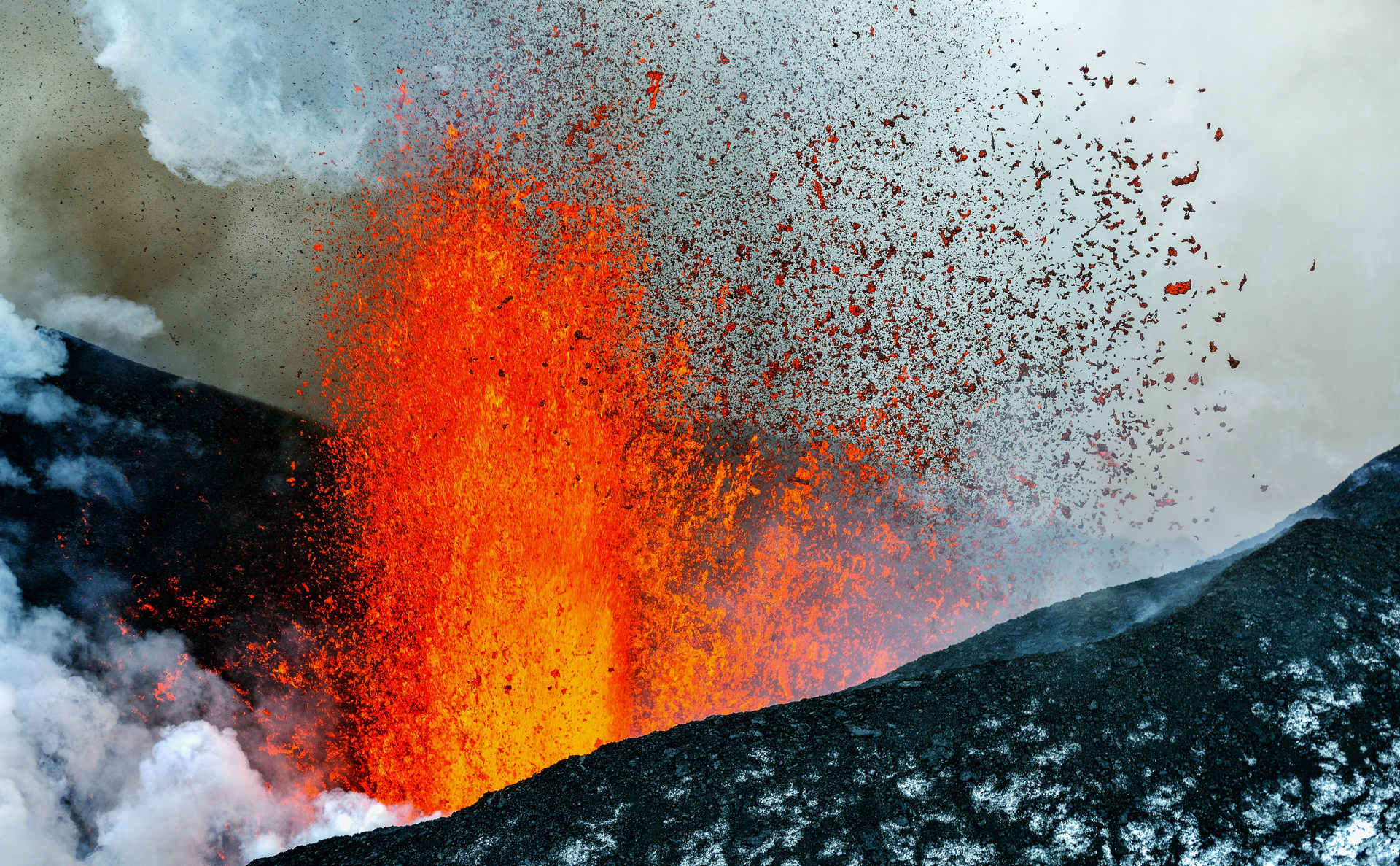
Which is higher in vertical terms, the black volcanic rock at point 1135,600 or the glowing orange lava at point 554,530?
the glowing orange lava at point 554,530

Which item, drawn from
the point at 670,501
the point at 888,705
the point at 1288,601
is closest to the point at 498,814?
the point at 888,705

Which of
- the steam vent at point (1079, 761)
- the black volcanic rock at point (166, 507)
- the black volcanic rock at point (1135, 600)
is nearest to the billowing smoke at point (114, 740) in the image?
the black volcanic rock at point (166, 507)

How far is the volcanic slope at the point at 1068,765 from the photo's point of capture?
3.55m

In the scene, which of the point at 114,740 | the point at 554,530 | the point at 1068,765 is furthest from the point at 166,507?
the point at 1068,765

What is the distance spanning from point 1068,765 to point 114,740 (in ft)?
34.0

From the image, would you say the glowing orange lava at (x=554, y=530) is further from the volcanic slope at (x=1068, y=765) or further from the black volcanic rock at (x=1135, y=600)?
the volcanic slope at (x=1068, y=765)

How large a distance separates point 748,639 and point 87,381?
9.98 meters

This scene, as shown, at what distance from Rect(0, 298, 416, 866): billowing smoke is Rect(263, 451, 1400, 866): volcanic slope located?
5518 mm

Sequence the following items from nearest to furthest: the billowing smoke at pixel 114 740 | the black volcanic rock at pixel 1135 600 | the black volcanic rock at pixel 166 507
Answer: the black volcanic rock at pixel 1135 600 → the billowing smoke at pixel 114 740 → the black volcanic rock at pixel 166 507

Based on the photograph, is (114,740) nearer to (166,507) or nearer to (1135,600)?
(166,507)

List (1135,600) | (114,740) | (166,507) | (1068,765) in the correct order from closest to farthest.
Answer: (1068,765)
(1135,600)
(114,740)
(166,507)

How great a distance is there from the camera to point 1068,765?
12.7 ft

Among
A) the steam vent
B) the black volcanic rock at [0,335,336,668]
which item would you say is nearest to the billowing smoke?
the black volcanic rock at [0,335,336,668]

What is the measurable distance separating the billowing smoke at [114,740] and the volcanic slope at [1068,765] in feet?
18.1
